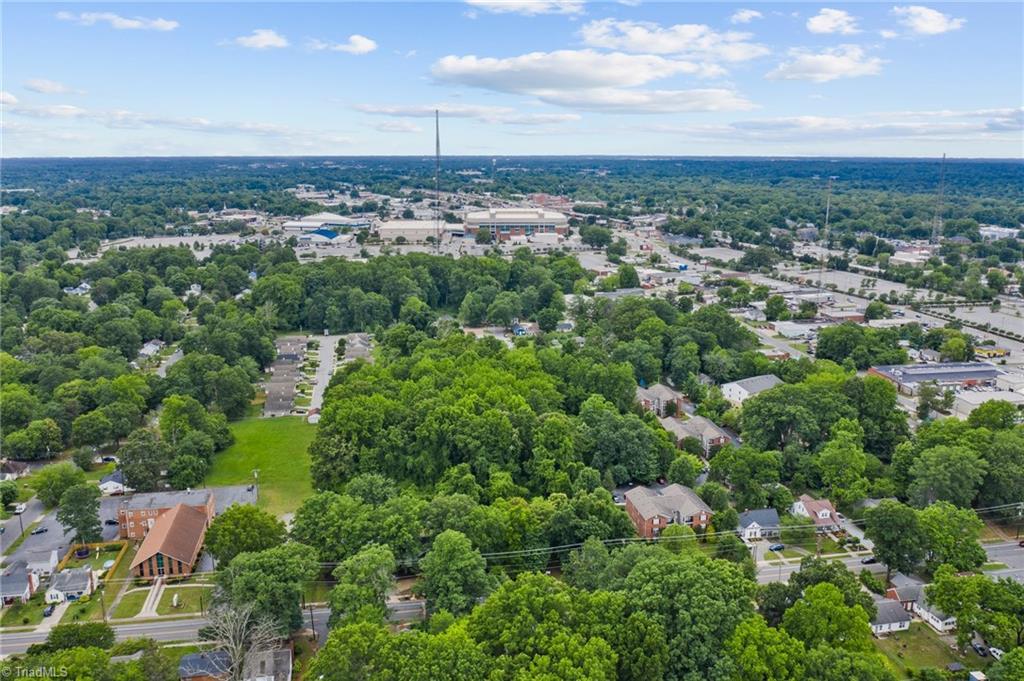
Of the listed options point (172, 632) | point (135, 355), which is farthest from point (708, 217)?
point (172, 632)

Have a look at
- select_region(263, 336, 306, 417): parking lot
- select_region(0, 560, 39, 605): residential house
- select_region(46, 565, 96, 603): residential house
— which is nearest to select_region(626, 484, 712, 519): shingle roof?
select_region(46, 565, 96, 603): residential house

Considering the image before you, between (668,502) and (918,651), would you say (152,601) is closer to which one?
(668,502)

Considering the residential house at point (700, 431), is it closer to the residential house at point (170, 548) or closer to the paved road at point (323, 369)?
the paved road at point (323, 369)

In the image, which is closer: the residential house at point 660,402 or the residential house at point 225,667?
the residential house at point 225,667

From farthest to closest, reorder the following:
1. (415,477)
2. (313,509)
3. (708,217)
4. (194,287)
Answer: (708,217) → (194,287) → (415,477) → (313,509)

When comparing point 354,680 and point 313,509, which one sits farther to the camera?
point 313,509

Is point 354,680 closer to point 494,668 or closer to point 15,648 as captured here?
point 494,668

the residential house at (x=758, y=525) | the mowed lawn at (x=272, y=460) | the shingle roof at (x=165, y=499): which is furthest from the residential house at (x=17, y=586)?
the residential house at (x=758, y=525)
